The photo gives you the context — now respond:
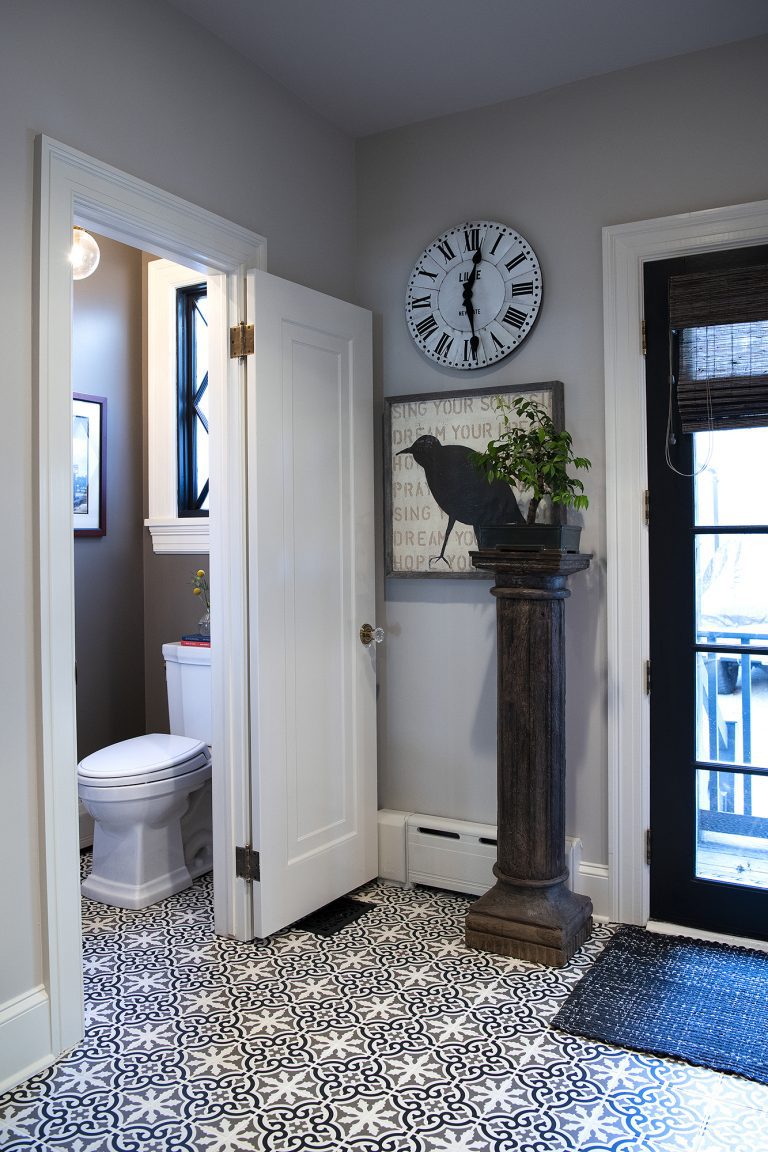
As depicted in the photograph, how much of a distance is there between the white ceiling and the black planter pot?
56.6 inches

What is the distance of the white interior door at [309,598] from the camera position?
274cm

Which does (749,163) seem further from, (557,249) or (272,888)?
(272,888)

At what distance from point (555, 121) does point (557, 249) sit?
42 cm

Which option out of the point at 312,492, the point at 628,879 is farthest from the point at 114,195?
the point at 628,879

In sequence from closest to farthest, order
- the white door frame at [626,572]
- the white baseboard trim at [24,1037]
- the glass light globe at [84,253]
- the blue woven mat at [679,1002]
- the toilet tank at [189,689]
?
1. the white baseboard trim at [24,1037]
2. the blue woven mat at [679,1002]
3. the white door frame at [626,572]
4. the glass light globe at [84,253]
5. the toilet tank at [189,689]

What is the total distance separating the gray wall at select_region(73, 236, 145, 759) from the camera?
3.71 m

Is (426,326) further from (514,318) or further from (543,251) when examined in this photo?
(543,251)

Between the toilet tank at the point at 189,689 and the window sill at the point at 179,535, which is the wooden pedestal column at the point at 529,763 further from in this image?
the window sill at the point at 179,535

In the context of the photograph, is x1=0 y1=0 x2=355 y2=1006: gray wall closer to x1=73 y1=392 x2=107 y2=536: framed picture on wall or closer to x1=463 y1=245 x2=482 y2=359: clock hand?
x1=463 y1=245 x2=482 y2=359: clock hand

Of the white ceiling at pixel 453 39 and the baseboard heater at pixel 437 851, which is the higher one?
the white ceiling at pixel 453 39

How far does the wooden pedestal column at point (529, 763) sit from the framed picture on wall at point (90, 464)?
1.78m

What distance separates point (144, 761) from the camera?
3.10m

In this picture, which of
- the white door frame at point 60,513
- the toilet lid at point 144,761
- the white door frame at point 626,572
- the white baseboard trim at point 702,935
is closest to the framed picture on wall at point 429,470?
the white door frame at point 626,572

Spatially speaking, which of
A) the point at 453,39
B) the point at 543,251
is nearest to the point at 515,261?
the point at 543,251
